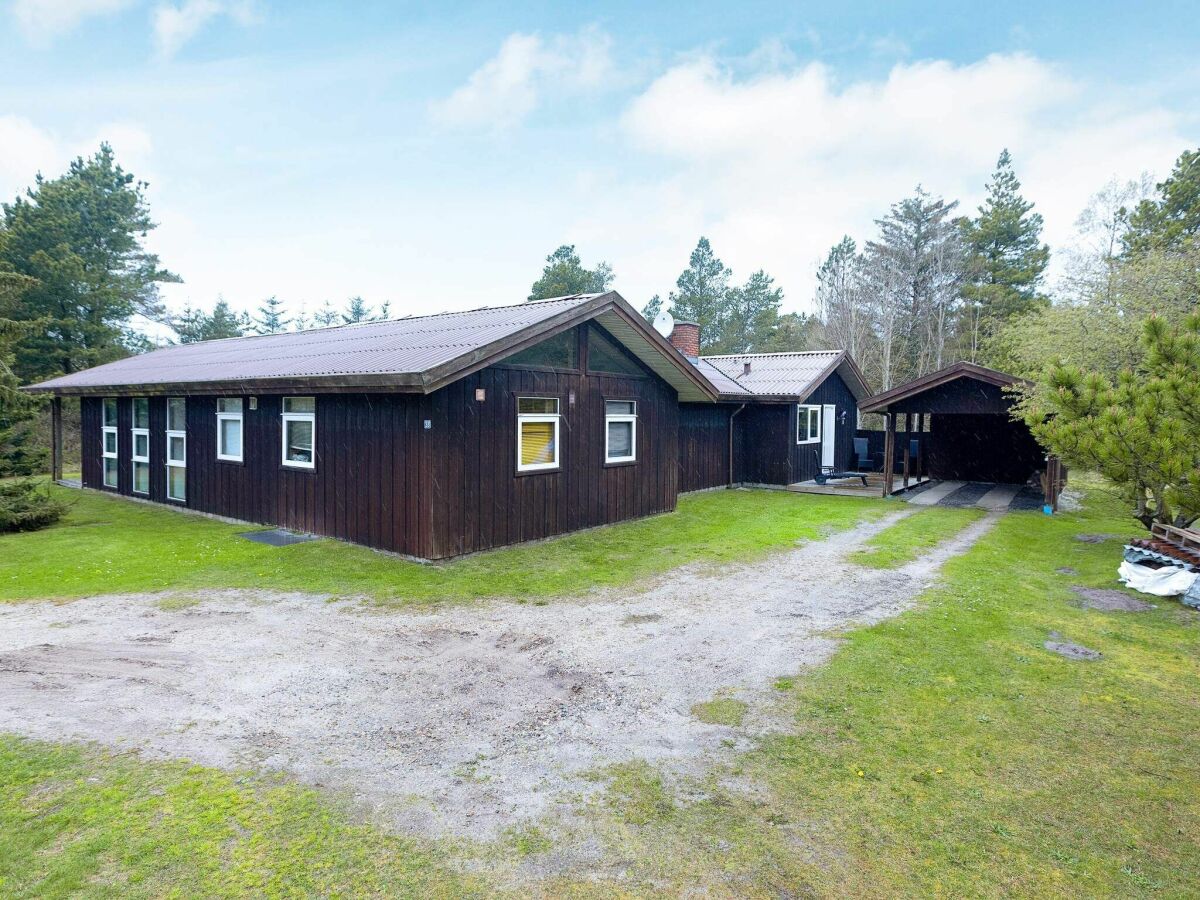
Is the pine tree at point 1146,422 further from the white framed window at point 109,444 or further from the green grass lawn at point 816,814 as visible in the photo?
the white framed window at point 109,444

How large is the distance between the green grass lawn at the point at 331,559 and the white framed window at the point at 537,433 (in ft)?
3.66

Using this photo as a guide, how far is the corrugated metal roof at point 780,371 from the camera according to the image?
51.0 feet

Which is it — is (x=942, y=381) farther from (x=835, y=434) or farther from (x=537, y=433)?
(x=537, y=433)

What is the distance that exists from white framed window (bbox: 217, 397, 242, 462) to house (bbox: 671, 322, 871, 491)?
8.57m

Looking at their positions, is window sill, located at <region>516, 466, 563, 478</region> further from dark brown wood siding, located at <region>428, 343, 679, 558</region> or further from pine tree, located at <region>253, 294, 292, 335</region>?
pine tree, located at <region>253, 294, 292, 335</region>

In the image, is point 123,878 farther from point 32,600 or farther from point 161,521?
point 161,521

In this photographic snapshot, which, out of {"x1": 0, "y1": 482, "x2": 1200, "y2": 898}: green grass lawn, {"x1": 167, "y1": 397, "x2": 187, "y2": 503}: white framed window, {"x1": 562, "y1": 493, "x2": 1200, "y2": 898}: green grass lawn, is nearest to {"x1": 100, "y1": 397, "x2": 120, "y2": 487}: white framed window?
{"x1": 167, "y1": 397, "x2": 187, "y2": 503}: white framed window

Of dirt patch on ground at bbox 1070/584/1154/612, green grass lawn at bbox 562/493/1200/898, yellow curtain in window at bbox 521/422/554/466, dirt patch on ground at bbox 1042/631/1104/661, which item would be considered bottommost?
green grass lawn at bbox 562/493/1200/898

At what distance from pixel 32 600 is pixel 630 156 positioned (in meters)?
21.2

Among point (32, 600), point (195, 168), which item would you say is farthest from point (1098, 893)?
point (195, 168)

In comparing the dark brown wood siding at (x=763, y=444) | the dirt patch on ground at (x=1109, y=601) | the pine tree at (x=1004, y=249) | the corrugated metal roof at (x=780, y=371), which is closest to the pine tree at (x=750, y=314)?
the pine tree at (x=1004, y=249)

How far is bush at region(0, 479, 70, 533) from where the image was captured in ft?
30.3

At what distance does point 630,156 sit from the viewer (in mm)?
22734

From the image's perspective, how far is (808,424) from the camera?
55.0 ft
